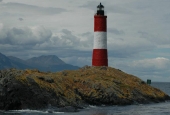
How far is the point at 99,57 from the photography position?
57938 mm

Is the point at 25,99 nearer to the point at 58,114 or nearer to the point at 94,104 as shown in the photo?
the point at 58,114

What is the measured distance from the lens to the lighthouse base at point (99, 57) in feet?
189

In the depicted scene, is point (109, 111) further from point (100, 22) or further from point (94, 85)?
point (100, 22)

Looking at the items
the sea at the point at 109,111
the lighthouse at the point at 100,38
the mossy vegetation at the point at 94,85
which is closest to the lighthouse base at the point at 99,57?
the lighthouse at the point at 100,38

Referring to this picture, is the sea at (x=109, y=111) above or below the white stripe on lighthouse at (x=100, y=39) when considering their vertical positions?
below

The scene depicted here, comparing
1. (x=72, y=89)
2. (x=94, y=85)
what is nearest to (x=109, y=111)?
(x=72, y=89)

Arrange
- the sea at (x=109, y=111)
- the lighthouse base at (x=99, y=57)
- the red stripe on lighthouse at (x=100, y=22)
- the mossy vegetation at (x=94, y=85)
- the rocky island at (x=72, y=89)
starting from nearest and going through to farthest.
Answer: the sea at (x=109, y=111) → the rocky island at (x=72, y=89) → the mossy vegetation at (x=94, y=85) → the red stripe on lighthouse at (x=100, y=22) → the lighthouse base at (x=99, y=57)

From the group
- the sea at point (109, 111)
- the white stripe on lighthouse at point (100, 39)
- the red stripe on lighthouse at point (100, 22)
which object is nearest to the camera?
the sea at point (109, 111)

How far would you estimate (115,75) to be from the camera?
5678cm

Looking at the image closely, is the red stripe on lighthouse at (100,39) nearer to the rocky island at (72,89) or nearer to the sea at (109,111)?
the rocky island at (72,89)

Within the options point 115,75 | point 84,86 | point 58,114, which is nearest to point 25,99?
point 58,114

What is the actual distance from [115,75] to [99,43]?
5.39 meters

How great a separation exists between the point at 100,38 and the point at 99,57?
294 centimetres

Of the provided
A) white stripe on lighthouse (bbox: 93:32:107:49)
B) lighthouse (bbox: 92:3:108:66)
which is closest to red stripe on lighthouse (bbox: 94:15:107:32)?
lighthouse (bbox: 92:3:108:66)
